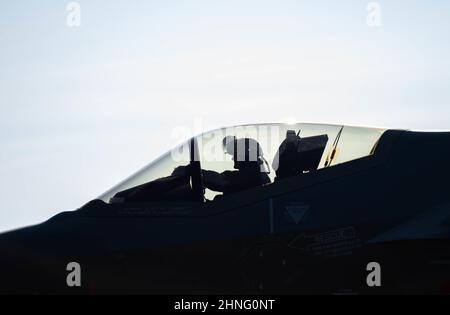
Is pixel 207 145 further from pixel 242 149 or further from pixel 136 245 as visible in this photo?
pixel 136 245

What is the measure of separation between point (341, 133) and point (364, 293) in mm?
2012

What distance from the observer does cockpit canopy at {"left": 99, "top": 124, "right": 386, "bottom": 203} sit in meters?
8.99

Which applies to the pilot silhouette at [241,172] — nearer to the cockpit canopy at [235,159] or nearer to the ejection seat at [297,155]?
the cockpit canopy at [235,159]

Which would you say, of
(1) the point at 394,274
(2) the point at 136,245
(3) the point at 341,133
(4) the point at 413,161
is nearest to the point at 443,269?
(1) the point at 394,274

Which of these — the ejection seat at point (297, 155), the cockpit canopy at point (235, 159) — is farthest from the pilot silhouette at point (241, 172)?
the ejection seat at point (297, 155)

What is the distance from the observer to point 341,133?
9.28 metres

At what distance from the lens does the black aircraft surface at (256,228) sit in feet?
27.5

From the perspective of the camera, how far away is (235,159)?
9.12m

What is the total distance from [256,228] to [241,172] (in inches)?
31.5

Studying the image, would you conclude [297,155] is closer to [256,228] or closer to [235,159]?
[235,159]

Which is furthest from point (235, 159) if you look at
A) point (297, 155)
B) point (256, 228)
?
point (256, 228)

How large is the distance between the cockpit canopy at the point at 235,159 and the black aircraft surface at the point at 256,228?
14mm

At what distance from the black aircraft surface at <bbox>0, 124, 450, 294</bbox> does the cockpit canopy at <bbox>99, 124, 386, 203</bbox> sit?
0.05ft

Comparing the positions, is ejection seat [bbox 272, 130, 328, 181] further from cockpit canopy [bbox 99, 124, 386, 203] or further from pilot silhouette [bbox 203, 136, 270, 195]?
pilot silhouette [bbox 203, 136, 270, 195]
